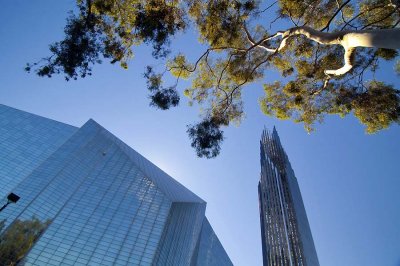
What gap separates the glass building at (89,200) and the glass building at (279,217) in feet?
71.6

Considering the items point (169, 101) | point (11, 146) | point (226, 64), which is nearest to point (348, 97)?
point (226, 64)

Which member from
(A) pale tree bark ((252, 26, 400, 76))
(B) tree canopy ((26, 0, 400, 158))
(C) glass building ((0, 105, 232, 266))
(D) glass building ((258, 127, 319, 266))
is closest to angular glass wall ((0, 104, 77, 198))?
(C) glass building ((0, 105, 232, 266))

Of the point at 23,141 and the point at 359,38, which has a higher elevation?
the point at 23,141

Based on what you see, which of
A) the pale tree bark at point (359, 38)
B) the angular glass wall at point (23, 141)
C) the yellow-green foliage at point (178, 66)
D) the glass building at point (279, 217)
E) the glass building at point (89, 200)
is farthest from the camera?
the angular glass wall at point (23, 141)

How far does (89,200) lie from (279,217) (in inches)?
1638

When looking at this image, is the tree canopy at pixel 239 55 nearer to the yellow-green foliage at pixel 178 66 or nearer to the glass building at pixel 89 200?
the yellow-green foliage at pixel 178 66

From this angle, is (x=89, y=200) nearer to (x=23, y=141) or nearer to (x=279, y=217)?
(x=23, y=141)

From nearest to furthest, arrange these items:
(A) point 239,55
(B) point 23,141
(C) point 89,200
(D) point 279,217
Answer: (A) point 239,55 → (D) point 279,217 → (C) point 89,200 → (B) point 23,141

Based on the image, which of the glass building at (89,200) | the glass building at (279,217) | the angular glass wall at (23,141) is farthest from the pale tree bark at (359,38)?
the angular glass wall at (23,141)

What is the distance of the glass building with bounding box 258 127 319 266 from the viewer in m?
56.2

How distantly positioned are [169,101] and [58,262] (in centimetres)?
4851

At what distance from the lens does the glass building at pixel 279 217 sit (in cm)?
5622

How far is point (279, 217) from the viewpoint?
63031mm

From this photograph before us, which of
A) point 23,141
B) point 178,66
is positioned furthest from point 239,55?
point 23,141
